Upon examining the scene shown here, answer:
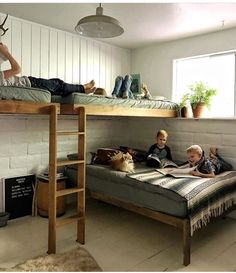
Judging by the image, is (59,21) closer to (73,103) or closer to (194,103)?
(73,103)

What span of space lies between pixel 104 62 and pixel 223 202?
286cm

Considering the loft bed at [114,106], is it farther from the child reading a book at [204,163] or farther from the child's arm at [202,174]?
the child's arm at [202,174]

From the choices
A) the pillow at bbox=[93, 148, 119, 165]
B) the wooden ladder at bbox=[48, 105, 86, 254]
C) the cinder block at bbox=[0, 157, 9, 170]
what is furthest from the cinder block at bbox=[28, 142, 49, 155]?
the wooden ladder at bbox=[48, 105, 86, 254]

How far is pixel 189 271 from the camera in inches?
92.4

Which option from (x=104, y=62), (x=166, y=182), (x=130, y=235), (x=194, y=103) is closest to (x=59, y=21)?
(x=104, y=62)

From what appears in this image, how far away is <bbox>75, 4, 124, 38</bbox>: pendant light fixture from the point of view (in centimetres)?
240

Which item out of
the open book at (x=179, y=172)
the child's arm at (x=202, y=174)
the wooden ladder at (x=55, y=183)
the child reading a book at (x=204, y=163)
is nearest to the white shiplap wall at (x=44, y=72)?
the wooden ladder at (x=55, y=183)

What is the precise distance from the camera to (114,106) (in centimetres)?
317

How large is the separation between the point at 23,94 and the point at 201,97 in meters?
2.52

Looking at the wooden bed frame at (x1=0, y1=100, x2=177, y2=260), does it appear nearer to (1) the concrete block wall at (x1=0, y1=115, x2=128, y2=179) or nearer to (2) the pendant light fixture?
(2) the pendant light fixture

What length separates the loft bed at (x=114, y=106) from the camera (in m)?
2.81

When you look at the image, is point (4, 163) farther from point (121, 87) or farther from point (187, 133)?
point (187, 133)

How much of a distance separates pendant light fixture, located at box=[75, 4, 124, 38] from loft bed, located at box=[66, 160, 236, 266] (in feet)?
5.03

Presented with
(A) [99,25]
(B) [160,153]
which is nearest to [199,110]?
(B) [160,153]
